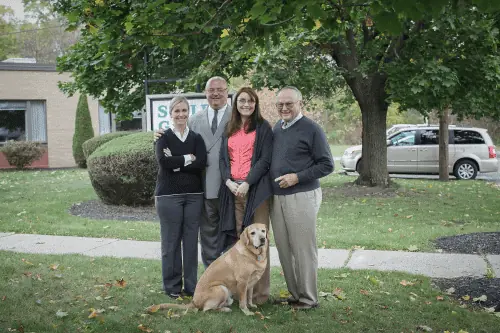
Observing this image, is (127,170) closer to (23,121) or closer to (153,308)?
(153,308)

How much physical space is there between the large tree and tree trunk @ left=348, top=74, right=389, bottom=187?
26 millimetres

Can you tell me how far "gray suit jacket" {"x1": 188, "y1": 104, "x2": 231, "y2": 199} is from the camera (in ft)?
19.5

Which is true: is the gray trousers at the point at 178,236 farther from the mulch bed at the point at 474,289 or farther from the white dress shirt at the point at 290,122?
the mulch bed at the point at 474,289

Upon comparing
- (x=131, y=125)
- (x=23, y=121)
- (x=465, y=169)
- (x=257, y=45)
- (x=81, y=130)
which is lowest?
(x=465, y=169)

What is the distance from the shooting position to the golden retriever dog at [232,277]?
213 inches

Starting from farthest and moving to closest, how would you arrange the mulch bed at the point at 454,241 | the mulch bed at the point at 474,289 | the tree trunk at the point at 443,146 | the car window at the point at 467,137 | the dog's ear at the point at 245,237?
the car window at the point at 467,137
the tree trunk at the point at 443,146
the mulch bed at the point at 454,241
the mulch bed at the point at 474,289
the dog's ear at the point at 245,237

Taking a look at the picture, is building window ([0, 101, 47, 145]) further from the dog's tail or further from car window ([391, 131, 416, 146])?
the dog's tail

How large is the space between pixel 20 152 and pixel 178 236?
2123 cm

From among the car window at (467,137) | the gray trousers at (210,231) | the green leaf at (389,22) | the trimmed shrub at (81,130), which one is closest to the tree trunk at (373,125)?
the car window at (467,137)

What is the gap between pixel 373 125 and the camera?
51.8 ft

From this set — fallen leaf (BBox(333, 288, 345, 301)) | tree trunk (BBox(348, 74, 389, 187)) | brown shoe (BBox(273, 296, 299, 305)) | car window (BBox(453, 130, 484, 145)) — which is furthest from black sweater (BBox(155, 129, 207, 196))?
car window (BBox(453, 130, 484, 145))

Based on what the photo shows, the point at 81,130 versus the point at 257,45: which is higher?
the point at 257,45

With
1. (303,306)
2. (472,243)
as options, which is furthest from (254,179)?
(472,243)

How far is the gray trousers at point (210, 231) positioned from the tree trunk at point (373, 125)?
10.3m
